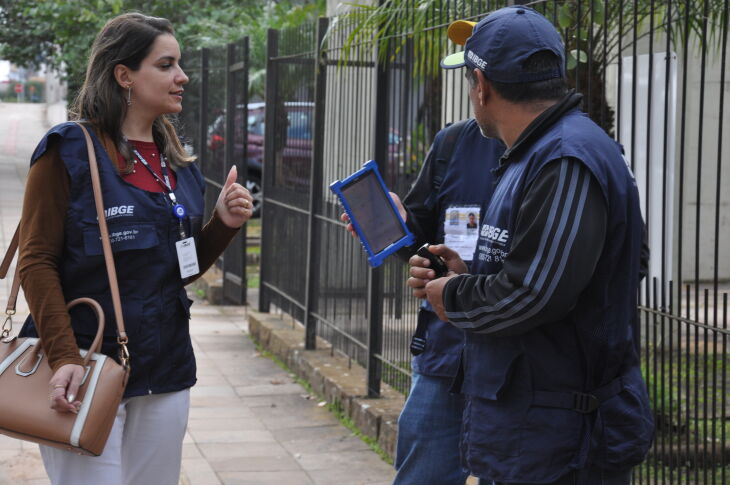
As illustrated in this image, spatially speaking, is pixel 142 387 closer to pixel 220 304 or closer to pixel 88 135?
pixel 88 135

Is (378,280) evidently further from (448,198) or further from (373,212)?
(373,212)

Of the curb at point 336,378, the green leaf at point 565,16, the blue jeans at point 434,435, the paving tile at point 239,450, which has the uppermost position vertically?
the green leaf at point 565,16

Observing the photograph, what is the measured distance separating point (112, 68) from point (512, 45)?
1369 mm

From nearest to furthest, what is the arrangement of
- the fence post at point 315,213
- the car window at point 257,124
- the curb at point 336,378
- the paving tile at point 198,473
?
the paving tile at point 198,473 < the curb at point 336,378 < the fence post at point 315,213 < the car window at point 257,124

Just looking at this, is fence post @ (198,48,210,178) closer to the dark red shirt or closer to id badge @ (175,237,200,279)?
the dark red shirt

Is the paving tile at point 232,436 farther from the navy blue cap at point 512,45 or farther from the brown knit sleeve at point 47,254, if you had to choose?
the navy blue cap at point 512,45

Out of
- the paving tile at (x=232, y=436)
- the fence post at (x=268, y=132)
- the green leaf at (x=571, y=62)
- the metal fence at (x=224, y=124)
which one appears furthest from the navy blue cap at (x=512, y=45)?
→ the metal fence at (x=224, y=124)

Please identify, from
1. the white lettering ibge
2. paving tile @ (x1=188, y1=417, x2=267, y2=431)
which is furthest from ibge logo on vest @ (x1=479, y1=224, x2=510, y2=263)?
paving tile @ (x1=188, y1=417, x2=267, y2=431)

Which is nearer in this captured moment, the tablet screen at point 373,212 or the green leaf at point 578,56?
the tablet screen at point 373,212

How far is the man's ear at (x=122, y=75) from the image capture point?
3521 millimetres

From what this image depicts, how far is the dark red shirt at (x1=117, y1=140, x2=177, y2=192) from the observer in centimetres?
346

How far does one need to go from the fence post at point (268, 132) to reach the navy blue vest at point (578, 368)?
677 centimetres

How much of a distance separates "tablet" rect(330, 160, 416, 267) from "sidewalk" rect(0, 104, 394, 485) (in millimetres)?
2562

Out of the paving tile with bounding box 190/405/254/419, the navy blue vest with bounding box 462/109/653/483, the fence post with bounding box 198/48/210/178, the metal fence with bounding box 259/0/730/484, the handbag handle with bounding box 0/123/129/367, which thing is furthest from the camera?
the fence post with bounding box 198/48/210/178
